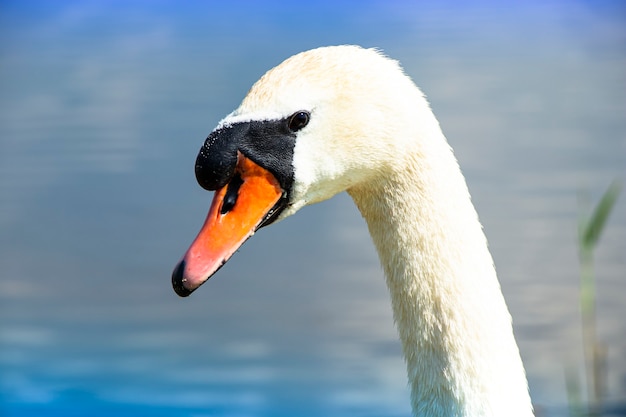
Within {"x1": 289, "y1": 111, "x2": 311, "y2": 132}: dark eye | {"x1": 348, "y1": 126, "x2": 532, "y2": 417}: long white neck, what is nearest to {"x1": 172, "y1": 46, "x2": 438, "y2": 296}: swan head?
{"x1": 289, "y1": 111, "x2": 311, "y2": 132}: dark eye

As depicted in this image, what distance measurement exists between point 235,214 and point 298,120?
0.31 m

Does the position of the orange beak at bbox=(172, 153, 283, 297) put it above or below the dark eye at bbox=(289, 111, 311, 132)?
below

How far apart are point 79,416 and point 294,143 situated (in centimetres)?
474

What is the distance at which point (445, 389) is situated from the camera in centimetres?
317

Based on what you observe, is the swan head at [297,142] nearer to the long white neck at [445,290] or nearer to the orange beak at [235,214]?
the orange beak at [235,214]

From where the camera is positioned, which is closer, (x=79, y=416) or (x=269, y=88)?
(x=269, y=88)

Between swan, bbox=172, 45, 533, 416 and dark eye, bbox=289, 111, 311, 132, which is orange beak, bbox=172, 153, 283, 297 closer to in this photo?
swan, bbox=172, 45, 533, 416

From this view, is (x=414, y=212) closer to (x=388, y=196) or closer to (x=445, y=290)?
(x=388, y=196)

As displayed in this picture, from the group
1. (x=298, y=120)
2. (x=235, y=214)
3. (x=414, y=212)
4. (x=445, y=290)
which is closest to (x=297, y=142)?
(x=298, y=120)

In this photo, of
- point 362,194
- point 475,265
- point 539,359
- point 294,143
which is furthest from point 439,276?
point 539,359

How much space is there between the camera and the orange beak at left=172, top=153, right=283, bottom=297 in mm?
2982

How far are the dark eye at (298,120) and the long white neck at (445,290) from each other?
0.28m

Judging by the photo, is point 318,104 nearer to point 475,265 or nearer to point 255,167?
point 255,167

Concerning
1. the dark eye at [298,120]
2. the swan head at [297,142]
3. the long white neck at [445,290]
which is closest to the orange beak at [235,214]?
the swan head at [297,142]
